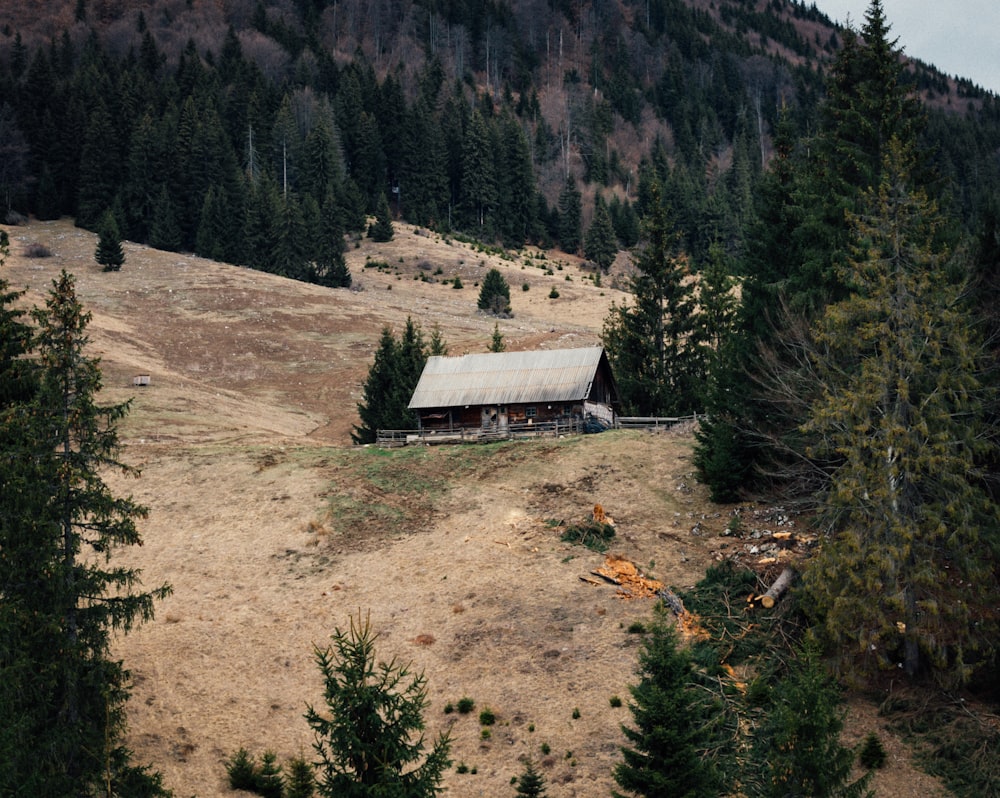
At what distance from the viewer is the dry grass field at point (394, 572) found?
26.4 meters

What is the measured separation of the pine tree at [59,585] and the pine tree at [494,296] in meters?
67.3

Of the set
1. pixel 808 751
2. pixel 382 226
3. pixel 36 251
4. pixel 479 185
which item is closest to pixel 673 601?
pixel 808 751

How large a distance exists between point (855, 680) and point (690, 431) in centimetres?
2129

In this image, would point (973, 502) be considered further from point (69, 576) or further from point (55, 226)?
A: point (55, 226)

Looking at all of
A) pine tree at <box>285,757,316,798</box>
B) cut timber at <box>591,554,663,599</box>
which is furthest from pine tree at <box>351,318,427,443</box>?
pine tree at <box>285,757,316,798</box>

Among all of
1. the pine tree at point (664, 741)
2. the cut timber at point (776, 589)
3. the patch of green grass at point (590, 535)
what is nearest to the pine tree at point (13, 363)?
the patch of green grass at point (590, 535)

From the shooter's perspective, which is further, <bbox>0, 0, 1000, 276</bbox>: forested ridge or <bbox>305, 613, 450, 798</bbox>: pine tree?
<bbox>0, 0, 1000, 276</bbox>: forested ridge

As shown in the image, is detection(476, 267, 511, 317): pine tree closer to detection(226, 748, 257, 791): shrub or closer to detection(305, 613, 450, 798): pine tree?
detection(226, 748, 257, 791): shrub

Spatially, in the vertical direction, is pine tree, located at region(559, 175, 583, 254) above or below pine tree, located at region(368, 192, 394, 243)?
above

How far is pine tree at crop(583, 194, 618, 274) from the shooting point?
399ft

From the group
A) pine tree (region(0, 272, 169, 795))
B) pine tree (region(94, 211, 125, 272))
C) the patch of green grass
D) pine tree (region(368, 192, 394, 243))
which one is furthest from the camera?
pine tree (region(368, 192, 394, 243))

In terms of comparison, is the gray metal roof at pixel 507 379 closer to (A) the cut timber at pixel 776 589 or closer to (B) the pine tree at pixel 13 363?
(A) the cut timber at pixel 776 589

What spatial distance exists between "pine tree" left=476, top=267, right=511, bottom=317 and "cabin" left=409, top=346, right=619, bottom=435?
3787 cm

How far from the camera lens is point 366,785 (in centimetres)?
1535
